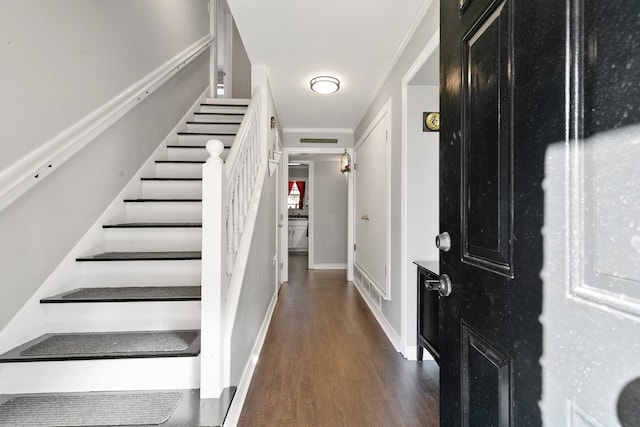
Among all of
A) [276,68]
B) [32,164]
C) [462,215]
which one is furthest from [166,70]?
[462,215]

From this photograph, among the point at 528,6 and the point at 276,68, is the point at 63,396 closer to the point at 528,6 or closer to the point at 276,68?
the point at 528,6

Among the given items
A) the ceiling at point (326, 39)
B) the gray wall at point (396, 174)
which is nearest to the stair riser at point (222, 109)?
the ceiling at point (326, 39)

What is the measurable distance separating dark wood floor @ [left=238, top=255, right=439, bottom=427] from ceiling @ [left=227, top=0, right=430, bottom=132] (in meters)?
2.43

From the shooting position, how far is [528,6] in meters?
0.57

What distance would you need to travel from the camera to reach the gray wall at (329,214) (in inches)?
229

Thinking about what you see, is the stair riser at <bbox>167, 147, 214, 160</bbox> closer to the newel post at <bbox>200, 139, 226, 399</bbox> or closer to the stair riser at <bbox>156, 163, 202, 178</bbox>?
the stair riser at <bbox>156, 163, 202, 178</bbox>

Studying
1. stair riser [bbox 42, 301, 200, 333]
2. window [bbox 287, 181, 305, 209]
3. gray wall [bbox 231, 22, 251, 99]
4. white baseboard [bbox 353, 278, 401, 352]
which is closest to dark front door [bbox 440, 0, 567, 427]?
stair riser [bbox 42, 301, 200, 333]

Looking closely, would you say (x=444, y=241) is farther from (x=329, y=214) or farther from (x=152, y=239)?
(x=329, y=214)

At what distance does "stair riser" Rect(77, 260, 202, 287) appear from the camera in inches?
66.2

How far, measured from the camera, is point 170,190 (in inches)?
91.0

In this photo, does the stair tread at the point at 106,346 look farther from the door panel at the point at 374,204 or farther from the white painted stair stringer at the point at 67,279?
the door panel at the point at 374,204

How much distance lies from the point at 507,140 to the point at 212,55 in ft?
14.2

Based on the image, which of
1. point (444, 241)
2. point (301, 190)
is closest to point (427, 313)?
point (444, 241)

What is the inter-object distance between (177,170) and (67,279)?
1.20 m
